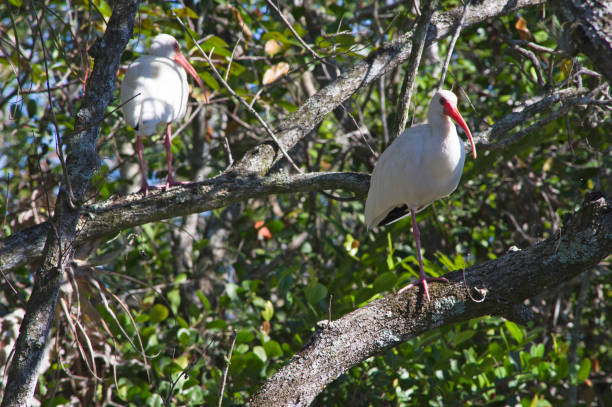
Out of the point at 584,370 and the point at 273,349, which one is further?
the point at 584,370

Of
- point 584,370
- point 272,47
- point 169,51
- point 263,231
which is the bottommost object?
point 584,370

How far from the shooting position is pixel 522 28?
4516 mm

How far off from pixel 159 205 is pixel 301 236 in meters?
2.65

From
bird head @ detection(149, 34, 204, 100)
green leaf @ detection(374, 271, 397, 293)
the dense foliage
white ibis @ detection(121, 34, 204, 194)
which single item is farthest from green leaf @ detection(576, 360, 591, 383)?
bird head @ detection(149, 34, 204, 100)

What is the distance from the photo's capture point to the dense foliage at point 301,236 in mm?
3670

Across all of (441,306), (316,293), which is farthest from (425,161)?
(316,293)

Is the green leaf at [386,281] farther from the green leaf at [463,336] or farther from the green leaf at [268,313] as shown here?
the green leaf at [268,313]

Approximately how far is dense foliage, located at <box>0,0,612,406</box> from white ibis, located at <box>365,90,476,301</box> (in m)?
0.18

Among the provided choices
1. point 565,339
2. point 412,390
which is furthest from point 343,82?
point 565,339

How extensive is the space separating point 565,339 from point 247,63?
347cm

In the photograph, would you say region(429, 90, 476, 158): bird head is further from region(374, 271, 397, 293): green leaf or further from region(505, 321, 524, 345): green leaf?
region(505, 321, 524, 345): green leaf

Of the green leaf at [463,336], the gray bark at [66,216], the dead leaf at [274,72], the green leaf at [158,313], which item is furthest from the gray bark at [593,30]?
the green leaf at [158,313]

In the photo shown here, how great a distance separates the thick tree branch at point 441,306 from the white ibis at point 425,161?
55 centimetres

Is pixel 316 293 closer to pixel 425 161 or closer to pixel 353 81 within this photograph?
pixel 425 161
